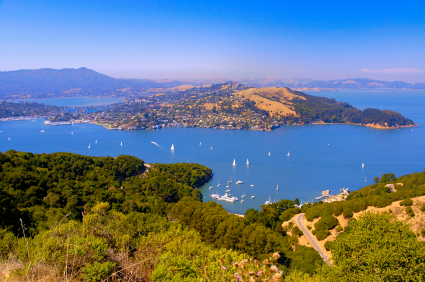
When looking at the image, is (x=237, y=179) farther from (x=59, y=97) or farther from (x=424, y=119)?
(x=59, y=97)

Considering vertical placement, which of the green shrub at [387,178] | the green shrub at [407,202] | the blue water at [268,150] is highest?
the green shrub at [407,202]

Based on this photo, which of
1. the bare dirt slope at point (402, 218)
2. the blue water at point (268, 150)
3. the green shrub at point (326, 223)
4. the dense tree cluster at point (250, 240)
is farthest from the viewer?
the blue water at point (268, 150)

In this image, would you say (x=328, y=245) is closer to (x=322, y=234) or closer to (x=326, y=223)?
(x=322, y=234)

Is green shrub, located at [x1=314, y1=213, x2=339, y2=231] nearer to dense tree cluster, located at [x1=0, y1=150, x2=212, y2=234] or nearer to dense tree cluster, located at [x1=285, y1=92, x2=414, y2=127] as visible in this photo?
dense tree cluster, located at [x1=0, y1=150, x2=212, y2=234]

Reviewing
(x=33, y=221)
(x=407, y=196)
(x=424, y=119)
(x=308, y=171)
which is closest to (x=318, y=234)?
(x=407, y=196)

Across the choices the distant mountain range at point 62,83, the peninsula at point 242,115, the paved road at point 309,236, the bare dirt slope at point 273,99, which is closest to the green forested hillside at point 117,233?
the paved road at point 309,236

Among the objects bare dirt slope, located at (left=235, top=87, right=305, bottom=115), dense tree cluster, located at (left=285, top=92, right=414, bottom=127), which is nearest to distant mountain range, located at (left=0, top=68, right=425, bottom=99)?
bare dirt slope, located at (left=235, top=87, right=305, bottom=115)

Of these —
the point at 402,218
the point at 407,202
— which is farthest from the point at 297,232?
the point at 407,202

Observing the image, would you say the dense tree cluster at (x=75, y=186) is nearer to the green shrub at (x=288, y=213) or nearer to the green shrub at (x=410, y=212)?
the green shrub at (x=288, y=213)
